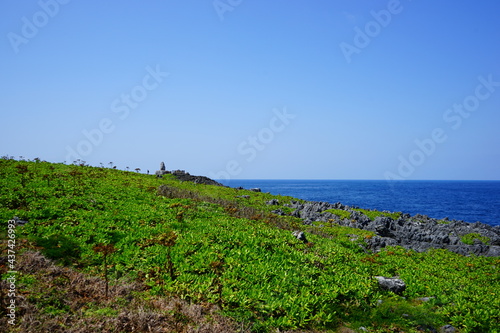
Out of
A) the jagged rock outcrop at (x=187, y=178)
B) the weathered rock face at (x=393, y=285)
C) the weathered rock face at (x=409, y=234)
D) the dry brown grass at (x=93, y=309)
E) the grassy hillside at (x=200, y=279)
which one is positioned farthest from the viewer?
the jagged rock outcrop at (x=187, y=178)

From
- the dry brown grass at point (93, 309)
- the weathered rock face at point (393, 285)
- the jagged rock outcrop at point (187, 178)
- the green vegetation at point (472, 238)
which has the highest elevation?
the jagged rock outcrop at point (187, 178)

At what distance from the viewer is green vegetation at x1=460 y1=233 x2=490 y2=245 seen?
25.3m

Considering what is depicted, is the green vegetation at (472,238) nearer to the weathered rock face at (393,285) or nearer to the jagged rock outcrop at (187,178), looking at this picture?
the weathered rock face at (393,285)

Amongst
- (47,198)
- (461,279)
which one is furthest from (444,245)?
(47,198)

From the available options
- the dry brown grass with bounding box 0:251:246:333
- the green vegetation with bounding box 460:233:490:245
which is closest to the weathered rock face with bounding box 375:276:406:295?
the dry brown grass with bounding box 0:251:246:333

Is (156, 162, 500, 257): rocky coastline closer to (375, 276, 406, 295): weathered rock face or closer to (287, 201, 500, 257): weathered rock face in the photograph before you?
(287, 201, 500, 257): weathered rock face

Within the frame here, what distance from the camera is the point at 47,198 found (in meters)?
16.7

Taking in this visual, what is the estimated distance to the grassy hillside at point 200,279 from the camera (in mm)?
7832

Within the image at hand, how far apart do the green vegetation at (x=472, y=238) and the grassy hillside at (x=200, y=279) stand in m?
8.08

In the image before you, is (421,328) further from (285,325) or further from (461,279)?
(461,279)

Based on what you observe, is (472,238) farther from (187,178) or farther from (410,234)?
(187,178)

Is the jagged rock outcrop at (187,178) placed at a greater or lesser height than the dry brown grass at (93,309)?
greater

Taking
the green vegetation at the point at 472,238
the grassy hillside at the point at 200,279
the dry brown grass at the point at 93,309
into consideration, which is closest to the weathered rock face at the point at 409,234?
the green vegetation at the point at 472,238

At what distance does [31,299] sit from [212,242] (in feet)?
24.1
